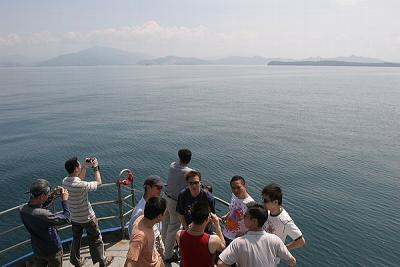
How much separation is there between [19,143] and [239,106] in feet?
144

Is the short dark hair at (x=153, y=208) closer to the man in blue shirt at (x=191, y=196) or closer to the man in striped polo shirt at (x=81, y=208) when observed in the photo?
the man in blue shirt at (x=191, y=196)

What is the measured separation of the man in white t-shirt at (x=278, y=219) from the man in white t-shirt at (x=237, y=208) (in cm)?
67

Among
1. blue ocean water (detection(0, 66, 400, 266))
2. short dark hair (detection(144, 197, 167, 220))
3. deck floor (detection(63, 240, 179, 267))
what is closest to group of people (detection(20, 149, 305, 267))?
short dark hair (detection(144, 197, 167, 220))

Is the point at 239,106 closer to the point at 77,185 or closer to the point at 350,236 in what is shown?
the point at 350,236

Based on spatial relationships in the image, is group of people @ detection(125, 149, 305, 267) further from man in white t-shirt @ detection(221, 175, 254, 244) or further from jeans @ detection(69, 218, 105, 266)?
jeans @ detection(69, 218, 105, 266)

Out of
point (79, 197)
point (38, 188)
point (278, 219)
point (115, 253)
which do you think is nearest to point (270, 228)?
point (278, 219)

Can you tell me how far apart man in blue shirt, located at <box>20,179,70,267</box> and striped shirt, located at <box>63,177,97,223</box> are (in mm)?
502

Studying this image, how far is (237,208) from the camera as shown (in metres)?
5.99

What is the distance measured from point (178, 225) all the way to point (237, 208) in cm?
174

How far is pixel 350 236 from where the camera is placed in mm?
20859

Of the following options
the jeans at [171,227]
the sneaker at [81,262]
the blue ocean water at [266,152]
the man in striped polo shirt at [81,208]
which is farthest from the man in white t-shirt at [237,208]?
the blue ocean water at [266,152]

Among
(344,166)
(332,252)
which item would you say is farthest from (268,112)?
(332,252)

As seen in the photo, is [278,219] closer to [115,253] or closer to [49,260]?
[49,260]

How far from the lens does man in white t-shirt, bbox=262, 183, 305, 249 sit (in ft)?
16.9
